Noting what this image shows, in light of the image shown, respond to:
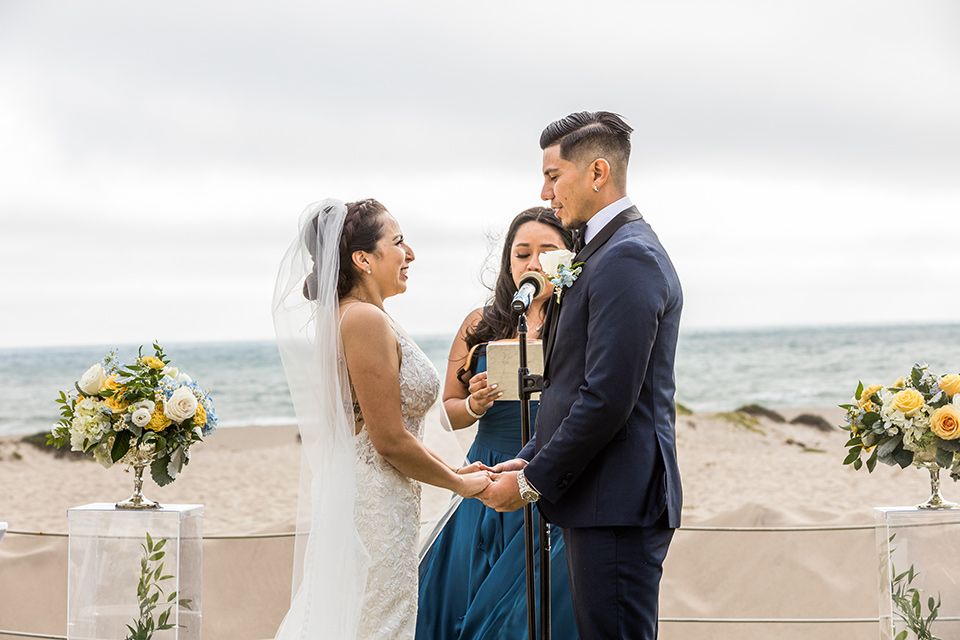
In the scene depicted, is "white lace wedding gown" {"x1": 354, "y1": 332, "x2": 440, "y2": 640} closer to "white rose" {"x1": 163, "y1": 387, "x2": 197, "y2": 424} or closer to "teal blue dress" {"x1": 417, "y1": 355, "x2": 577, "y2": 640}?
"teal blue dress" {"x1": 417, "y1": 355, "x2": 577, "y2": 640}

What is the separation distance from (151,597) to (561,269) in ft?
6.77

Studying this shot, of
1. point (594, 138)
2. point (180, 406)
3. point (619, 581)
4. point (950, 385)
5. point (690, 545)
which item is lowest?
point (690, 545)

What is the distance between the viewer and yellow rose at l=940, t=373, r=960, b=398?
121 inches

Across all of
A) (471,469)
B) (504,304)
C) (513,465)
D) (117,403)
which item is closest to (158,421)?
(117,403)

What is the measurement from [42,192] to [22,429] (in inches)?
249

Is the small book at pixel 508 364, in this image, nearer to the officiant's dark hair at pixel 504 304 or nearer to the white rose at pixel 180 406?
the officiant's dark hair at pixel 504 304

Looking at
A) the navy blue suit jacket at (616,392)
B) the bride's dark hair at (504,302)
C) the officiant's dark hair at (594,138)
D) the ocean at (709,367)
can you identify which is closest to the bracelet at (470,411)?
the bride's dark hair at (504,302)

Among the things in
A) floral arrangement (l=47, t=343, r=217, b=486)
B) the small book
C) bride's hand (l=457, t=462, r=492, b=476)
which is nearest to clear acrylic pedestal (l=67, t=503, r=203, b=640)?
floral arrangement (l=47, t=343, r=217, b=486)

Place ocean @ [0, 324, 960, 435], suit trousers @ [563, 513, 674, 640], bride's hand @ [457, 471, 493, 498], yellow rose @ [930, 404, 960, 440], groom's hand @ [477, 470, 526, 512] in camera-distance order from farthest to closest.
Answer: ocean @ [0, 324, 960, 435], yellow rose @ [930, 404, 960, 440], bride's hand @ [457, 471, 493, 498], groom's hand @ [477, 470, 526, 512], suit trousers @ [563, 513, 674, 640]

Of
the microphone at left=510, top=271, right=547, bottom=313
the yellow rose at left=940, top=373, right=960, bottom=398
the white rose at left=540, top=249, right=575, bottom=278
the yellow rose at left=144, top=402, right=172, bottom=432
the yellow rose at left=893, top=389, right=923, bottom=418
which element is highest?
the white rose at left=540, top=249, right=575, bottom=278

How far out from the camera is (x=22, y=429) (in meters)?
22.5

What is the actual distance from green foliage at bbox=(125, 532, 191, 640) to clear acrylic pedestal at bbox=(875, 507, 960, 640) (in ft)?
8.74

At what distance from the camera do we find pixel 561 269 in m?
2.41

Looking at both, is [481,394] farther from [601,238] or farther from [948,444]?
[948,444]
